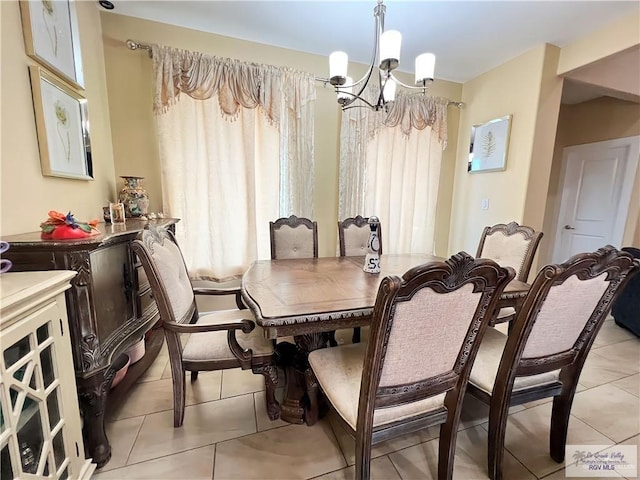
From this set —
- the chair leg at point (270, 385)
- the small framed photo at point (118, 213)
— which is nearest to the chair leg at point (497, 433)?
the chair leg at point (270, 385)

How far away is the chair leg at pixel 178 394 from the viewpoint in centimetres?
144

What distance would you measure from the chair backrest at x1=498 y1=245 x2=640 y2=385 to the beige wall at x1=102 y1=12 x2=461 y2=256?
89.2 inches

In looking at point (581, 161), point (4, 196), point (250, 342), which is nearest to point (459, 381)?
point (250, 342)

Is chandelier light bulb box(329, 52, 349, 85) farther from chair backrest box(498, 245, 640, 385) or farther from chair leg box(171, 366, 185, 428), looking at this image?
chair leg box(171, 366, 185, 428)

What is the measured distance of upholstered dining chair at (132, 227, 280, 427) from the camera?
1315 millimetres

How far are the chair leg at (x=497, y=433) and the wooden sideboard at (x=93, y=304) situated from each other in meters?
1.71

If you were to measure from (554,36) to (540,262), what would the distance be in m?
2.98

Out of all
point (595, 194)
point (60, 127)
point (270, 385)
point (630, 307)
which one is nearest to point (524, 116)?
point (630, 307)

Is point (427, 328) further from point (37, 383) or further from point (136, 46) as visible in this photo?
point (136, 46)

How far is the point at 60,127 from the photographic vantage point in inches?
63.0

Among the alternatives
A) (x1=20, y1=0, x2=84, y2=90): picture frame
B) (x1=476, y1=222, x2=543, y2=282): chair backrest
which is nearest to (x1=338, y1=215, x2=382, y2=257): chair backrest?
(x1=476, y1=222, x2=543, y2=282): chair backrest

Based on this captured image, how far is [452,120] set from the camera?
3.44 metres

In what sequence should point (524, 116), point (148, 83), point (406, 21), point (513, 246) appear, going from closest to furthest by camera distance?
1. point (513, 246)
2. point (406, 21)
3. point (148, 83)
4. point (524, 116)

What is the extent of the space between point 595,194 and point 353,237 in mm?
3664
